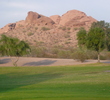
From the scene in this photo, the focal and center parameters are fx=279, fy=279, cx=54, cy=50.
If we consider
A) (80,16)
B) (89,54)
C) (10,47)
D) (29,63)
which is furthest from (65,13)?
(10,47)

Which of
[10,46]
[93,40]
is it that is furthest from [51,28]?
[10,46]

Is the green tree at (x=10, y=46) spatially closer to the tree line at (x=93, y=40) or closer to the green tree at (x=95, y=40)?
the tree line at (x=93, y=40)

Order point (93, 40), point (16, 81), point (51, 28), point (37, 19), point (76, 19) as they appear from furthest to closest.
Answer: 1. point (76, 19)
2. point (37, 19)
3. point (51, 28)
4. point (93, 40)
5. point (16, 81)

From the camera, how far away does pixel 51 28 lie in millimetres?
118375

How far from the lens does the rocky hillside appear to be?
4119 inches

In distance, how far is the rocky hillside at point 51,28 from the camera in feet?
343

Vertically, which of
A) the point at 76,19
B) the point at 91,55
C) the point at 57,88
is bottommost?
the point at 57,88

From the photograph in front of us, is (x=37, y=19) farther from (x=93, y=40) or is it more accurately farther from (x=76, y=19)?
(x=93, y=40)

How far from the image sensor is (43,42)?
328 feet

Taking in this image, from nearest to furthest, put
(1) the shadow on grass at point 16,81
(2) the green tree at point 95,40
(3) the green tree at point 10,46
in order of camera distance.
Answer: (1) the shadow on grass at point 16,81 < (3) the green tree at point 10,46 < (2) the green tree at point 95,40

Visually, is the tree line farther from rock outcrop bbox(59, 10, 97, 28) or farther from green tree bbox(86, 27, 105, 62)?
rock outcrop bbox(59, 10, 97, 28)

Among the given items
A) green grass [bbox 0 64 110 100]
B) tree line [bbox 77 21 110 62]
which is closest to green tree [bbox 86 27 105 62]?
tree line [bbox 77 21 110 62]

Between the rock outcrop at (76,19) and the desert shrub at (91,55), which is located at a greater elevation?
the rock outcrop at (76,19)

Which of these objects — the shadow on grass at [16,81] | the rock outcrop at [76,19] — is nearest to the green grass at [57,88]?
the shadow on grass at [16,81]
